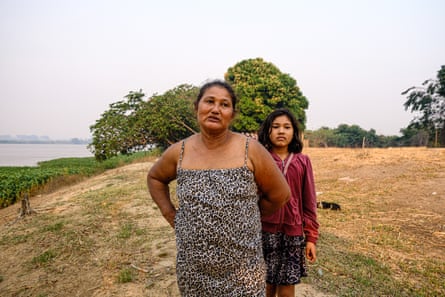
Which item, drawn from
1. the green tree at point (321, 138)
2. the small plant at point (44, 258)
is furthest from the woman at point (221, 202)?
the green tree at point (321, 138)

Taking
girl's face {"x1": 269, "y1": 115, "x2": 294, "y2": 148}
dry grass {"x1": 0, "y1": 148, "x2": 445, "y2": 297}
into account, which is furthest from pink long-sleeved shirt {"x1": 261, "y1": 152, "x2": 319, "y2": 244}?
dry grass {"x1": 0, "y1": 148, "x2": 445, "y2": 297}

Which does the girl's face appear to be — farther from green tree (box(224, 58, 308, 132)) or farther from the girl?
green tree (box(224, 58, 308, 132))

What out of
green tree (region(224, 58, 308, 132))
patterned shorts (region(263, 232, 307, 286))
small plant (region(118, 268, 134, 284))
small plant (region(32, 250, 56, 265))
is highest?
green tree (region(224, 58, 308, 132))

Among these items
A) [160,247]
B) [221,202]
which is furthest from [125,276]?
[221,202]

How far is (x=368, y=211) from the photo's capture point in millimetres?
6656

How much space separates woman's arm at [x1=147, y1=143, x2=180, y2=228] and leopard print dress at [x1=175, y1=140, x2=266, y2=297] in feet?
0.71

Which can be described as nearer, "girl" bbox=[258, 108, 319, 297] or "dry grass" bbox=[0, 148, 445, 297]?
"girl" bbox=[258, 108, 319, 297]

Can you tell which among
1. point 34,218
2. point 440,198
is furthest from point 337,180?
point 34,218

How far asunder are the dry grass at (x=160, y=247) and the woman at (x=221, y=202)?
6.41 feet

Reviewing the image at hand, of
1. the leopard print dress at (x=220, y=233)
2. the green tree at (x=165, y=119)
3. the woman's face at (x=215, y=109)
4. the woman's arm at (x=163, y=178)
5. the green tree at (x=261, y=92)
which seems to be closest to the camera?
the leopard print dress at (x=220, y=233)

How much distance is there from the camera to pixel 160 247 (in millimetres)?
4465

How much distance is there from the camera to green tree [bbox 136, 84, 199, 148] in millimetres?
13273

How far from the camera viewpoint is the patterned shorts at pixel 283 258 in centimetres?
196

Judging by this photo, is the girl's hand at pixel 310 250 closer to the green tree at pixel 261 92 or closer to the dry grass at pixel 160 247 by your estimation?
the dry grass at pixel 160 247
